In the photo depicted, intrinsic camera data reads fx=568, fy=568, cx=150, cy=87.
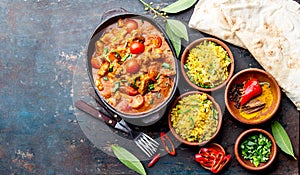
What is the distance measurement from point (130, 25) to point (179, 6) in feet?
1.84

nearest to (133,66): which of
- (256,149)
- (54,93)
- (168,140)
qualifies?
(168,140)

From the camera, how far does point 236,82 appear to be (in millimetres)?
5668

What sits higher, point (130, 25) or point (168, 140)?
point (130, 25)

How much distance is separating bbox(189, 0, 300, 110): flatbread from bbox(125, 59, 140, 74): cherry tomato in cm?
88

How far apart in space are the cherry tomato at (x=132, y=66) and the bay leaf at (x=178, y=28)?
1.78ft

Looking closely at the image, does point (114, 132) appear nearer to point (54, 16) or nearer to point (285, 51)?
point (54, 16)

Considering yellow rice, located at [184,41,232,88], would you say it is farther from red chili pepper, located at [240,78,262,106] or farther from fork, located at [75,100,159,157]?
fork, located at [75,100,159,157]

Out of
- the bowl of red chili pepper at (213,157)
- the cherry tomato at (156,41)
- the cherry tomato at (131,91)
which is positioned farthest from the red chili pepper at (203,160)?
the cherry tomato at (156,41)

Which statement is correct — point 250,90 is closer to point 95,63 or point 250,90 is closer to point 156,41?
point 156,41

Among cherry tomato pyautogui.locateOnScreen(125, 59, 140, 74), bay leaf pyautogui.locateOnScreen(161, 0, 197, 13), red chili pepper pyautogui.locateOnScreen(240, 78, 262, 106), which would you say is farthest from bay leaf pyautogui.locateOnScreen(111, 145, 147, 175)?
bay leaf pyautogui.locateOnScreen(161, 0, 197, 13)

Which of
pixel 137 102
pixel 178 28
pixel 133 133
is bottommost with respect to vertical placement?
pixel 133 133

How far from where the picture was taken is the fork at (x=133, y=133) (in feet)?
18.8

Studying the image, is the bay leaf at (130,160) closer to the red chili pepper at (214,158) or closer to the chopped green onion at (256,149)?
the red chili pepper at (214,158)

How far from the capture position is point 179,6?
5762 mm
